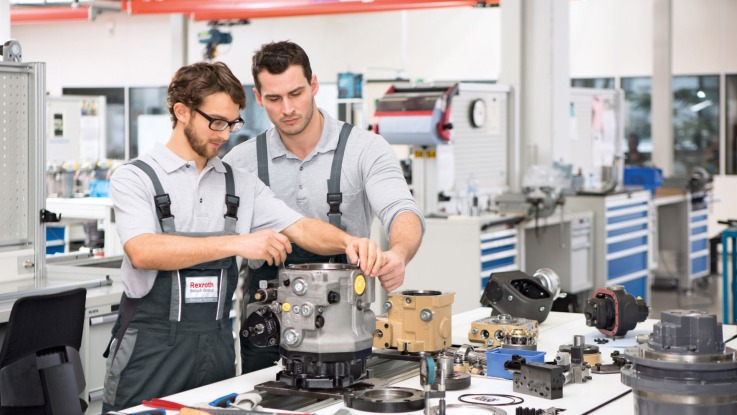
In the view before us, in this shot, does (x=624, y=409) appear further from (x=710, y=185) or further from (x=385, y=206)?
(x=710, y=185)

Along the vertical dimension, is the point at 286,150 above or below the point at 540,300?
above

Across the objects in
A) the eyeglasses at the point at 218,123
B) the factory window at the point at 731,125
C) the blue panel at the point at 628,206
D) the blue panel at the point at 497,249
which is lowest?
the blue panel at the point at 497,249

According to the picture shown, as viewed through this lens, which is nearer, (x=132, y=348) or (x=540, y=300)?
(x=132, y=348)

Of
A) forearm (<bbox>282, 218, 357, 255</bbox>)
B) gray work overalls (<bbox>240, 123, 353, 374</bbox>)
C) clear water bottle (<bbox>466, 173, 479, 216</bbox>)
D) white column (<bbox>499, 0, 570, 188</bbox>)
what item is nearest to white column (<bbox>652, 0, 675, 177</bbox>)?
white column (<bbox>499, 0, 570, 188</bbox>)

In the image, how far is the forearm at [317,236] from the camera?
257 centimetres

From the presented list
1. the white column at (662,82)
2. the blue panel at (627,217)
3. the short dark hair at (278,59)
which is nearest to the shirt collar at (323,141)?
the short dark hair at (278,59)

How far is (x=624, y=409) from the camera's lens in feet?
7.05

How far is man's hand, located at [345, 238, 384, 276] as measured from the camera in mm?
2332

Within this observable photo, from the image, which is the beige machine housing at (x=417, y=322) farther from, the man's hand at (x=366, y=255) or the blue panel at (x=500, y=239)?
the blue panel at (x=500, y=239)

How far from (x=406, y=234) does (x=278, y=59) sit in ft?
1.97

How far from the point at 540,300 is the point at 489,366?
2.32 feet

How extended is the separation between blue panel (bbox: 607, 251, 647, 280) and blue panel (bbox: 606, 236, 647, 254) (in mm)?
75

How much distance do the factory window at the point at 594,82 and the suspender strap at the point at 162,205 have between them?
35.2 ft

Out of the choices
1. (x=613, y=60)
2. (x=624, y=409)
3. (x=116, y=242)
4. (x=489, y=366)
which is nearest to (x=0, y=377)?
(x=489, y=366)
